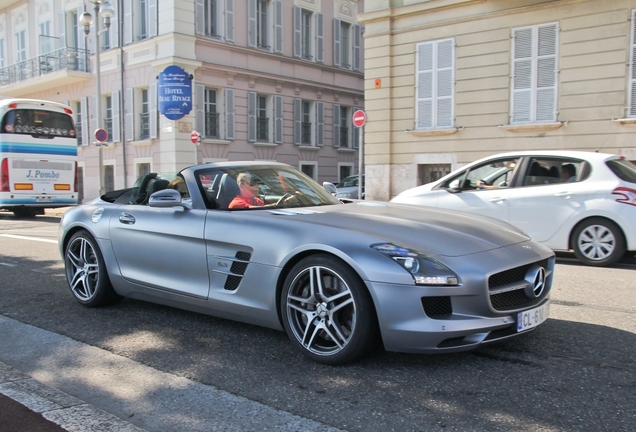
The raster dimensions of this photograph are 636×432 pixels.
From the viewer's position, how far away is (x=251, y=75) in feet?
86.3

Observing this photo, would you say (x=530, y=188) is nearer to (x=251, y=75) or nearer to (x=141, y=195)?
(x=141, y=195)

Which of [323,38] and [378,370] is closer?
[378,370]

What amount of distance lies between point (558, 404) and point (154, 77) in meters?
23.7

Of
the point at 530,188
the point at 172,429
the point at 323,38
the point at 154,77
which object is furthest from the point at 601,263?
the point at 323,38

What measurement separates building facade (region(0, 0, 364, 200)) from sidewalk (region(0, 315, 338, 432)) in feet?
63.7

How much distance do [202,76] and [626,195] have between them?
20.0 meters

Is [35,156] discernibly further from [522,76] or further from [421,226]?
[421,226]

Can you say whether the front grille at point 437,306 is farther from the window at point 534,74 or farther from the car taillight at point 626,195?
the window at point 534,74

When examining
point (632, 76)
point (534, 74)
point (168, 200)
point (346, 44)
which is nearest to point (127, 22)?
point (346, 44)

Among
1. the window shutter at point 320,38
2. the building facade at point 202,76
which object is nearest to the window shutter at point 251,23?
the building facade at point 202,76

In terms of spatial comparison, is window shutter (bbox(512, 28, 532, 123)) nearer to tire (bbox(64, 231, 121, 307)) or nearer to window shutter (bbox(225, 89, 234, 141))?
tire (bbox(64, 231, 121, 307))

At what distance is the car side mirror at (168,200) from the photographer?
4.65 meters

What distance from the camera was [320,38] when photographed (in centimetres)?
2975

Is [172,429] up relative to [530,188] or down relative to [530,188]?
down
